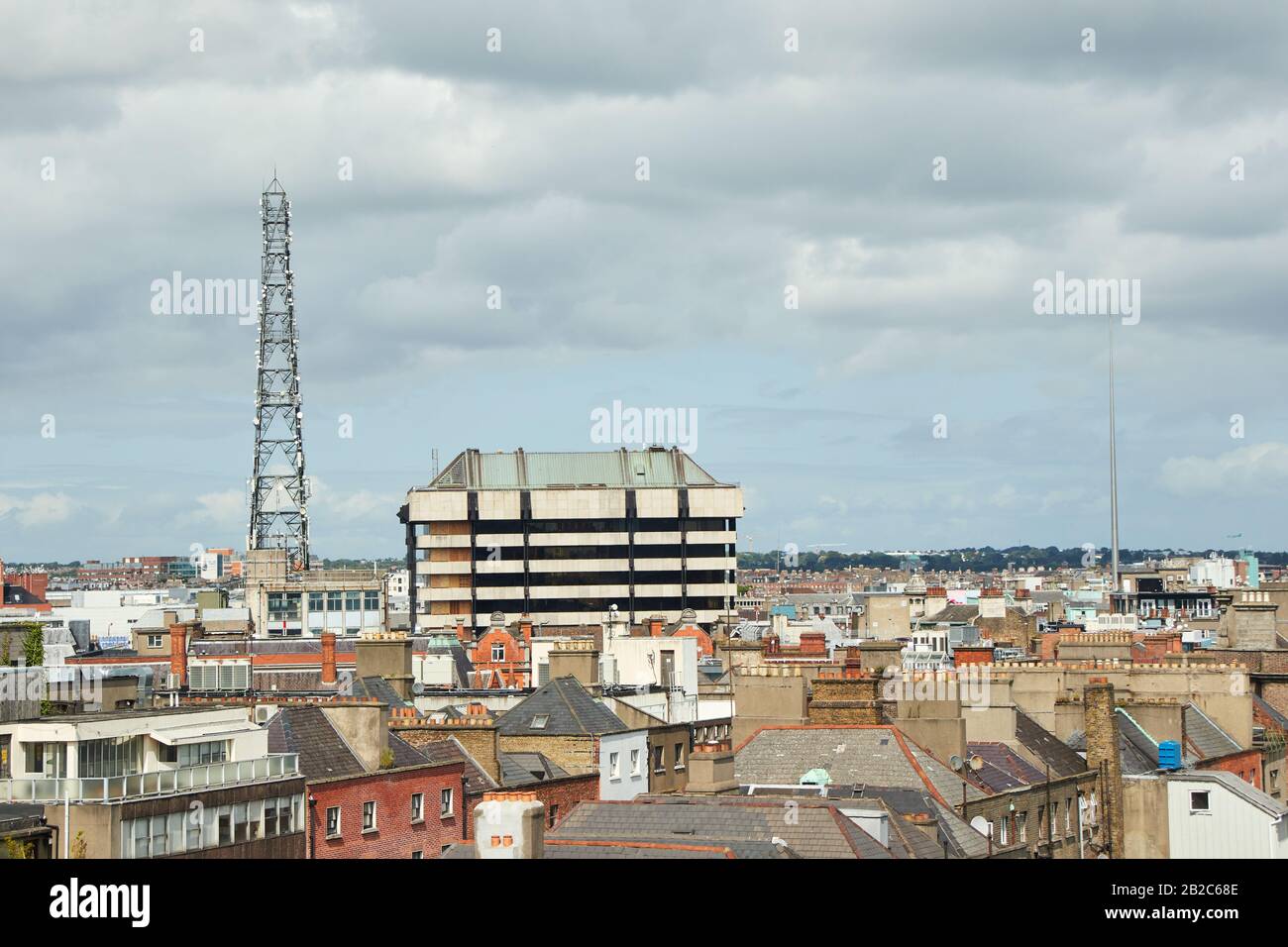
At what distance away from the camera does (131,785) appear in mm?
41031

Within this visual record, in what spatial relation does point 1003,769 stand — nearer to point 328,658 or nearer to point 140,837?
point 140,837

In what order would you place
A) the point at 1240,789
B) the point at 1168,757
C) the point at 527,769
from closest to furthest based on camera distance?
1. the point at 1240,789
2. the point at 527,769
3. the point at 1168,757

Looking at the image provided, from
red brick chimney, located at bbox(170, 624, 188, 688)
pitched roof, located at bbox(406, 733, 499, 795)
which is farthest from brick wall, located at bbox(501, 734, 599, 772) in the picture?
red brick chimney, located at bbox(170, 624, 188, 688)

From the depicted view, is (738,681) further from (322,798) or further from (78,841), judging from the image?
(78,841)

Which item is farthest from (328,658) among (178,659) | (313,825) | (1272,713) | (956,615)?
(956,615)

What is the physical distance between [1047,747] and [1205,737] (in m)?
11.0

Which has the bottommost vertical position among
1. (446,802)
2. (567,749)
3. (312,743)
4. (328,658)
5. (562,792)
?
(562,792)

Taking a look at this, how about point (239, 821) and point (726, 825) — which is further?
point (239, 821)

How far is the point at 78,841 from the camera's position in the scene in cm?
3847
